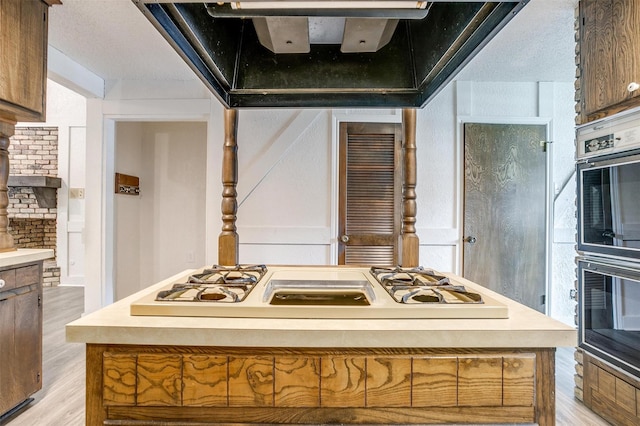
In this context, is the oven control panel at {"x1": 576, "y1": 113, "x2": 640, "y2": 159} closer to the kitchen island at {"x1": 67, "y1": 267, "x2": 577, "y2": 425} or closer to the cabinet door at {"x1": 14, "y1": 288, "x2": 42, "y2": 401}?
the kitchen island at {"x1": 67, "y1": 267, "x2": 577, "y2": 425}

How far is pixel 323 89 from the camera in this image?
1.40 metres

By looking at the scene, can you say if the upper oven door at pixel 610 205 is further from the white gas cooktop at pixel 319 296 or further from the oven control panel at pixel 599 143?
the white gas cooktop at pixel 319 296

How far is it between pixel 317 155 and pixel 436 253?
1.52 m

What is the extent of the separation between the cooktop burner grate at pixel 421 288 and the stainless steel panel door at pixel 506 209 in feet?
7.82

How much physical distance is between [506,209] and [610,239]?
1.48m

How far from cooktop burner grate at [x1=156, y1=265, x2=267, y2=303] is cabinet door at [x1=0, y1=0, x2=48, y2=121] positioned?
5.60ft

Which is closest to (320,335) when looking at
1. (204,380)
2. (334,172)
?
(204,380)

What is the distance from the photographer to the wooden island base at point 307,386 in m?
0.85

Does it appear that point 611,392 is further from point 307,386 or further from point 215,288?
Answer: point 215,288

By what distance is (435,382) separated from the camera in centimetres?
86

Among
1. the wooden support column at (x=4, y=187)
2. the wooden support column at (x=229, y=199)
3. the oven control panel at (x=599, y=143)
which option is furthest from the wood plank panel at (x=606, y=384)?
the wooden support column at (x=4, y=187)

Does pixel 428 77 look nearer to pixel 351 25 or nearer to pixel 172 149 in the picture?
pixel 351 25

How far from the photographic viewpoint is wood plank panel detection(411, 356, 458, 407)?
0.86 m

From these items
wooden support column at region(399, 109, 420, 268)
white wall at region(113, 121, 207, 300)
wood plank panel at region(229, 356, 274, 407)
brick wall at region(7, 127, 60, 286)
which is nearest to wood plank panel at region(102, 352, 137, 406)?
wood plank panel at region(229, 356, 274, 407)
